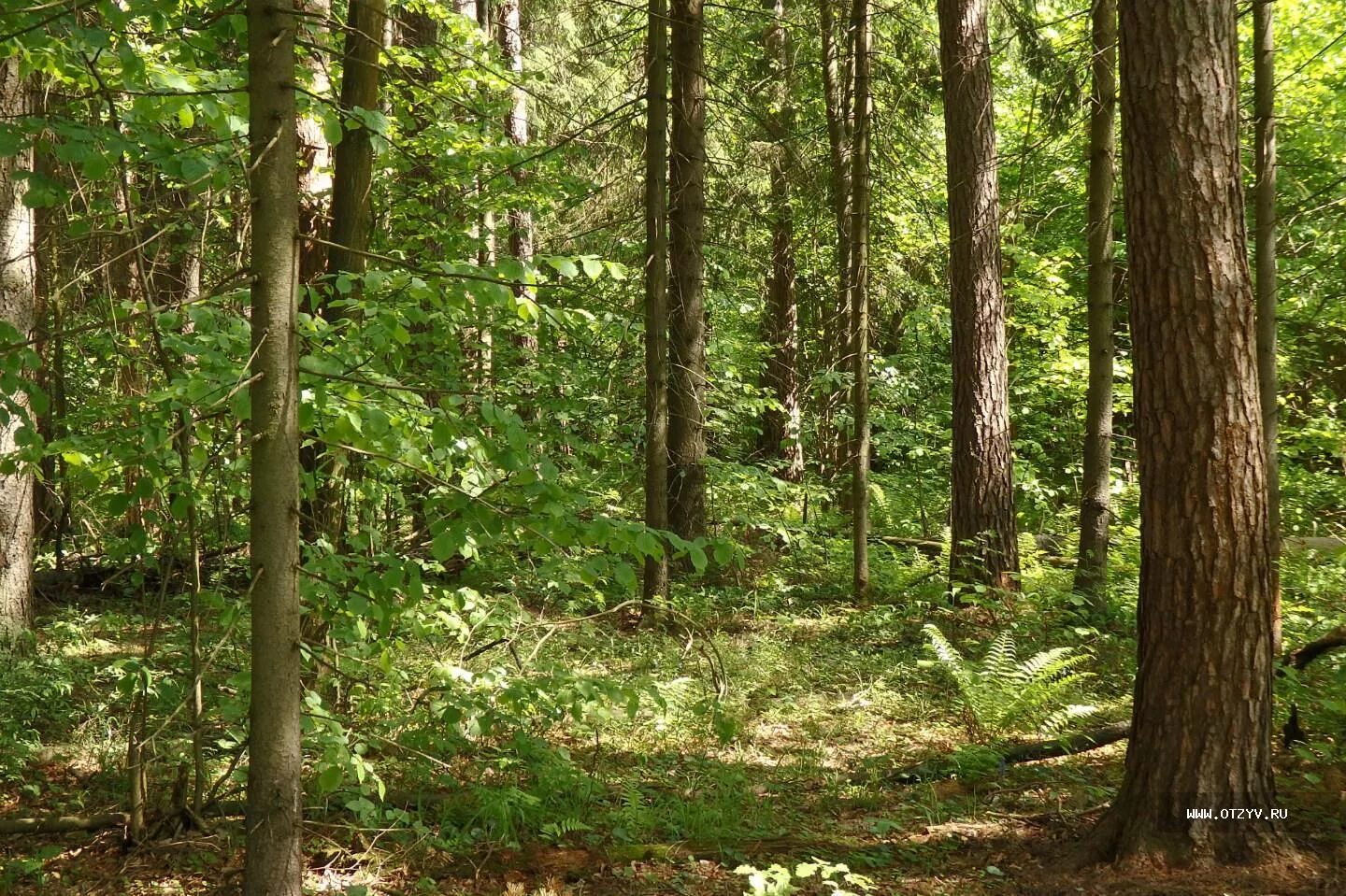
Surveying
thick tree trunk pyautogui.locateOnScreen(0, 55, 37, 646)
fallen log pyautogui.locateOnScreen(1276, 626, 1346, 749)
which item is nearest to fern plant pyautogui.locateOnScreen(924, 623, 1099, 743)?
fallen log pyautogui.locateOnScreen(1276, 626, 1346, 749)

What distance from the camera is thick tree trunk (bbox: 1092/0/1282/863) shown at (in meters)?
4.09

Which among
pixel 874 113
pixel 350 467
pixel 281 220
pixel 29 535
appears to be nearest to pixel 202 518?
pixel 350 467

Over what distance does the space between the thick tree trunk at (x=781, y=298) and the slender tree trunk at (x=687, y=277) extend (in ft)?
11.6

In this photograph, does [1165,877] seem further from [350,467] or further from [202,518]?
[202,518]

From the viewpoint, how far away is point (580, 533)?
296cm

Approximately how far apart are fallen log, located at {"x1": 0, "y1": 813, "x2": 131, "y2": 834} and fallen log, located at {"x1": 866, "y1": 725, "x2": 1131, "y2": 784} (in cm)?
420

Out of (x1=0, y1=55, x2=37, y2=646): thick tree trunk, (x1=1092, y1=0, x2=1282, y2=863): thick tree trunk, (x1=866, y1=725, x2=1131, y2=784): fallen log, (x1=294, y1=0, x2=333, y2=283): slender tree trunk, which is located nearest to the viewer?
(x1=1092, y1=0, x2=1282, y2=863): thick tree trunk

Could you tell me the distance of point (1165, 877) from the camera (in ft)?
13.0

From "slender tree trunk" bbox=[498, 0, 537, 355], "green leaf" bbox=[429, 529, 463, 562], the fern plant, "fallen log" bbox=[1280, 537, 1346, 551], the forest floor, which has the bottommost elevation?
the forest floor

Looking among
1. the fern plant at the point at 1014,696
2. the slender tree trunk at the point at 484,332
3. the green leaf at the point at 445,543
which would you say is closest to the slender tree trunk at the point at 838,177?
the slender tree trunk at the point at 484,332

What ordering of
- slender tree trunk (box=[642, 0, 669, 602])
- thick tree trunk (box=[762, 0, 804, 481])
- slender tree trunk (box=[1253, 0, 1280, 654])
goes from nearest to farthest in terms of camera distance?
slender tree trunk (box=[1253, 0, 1280, 654]), slender tree trunk (box=[642, 0, 669, 602]), thick tree trunk (box=[762, 0, 804, 481])

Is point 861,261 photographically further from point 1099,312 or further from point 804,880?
point 804,880

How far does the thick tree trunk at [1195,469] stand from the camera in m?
4.09

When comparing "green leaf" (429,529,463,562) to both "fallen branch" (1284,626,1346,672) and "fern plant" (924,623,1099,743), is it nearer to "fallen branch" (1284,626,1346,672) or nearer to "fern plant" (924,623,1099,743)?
"fern plant" (924,623,1099,743)
